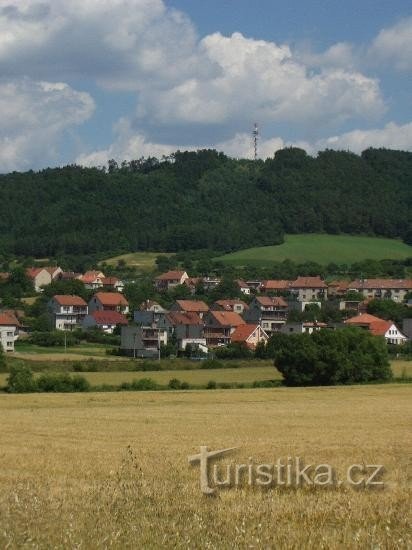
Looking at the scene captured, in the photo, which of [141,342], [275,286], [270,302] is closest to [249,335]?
[141,342]

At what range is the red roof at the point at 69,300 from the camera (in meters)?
117

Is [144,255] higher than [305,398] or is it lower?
higher

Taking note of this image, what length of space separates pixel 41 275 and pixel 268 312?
38827 millimetres

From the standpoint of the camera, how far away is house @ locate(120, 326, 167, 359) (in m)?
85.9

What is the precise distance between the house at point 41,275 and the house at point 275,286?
30.2 meters

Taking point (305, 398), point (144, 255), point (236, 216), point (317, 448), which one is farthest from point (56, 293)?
point (317, 448)

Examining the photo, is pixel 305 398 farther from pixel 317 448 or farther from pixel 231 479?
pixel 231 479

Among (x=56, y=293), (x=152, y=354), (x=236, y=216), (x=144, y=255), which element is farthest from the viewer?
(x=236, y=216)

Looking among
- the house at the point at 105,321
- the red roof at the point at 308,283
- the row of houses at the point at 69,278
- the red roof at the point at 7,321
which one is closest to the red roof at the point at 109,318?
the house at the point at 105,321

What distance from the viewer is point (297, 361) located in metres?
55.0

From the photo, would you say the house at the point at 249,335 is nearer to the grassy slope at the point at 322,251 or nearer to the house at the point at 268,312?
the house at the point at 268,312

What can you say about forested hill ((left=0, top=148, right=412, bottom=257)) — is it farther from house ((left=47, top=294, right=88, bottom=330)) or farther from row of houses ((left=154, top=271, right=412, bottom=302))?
house ((left=47, top=294, right=88, bottom=330))

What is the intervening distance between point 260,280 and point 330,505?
135655 millimetres

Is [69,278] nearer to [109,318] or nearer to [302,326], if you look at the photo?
[109,318]
